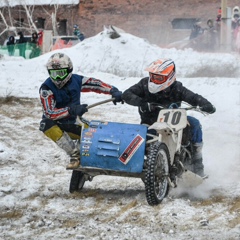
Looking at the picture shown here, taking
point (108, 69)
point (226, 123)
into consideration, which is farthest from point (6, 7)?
point (226, 123)

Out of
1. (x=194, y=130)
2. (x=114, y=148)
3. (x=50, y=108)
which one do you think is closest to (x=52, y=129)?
(x=50, y=108)

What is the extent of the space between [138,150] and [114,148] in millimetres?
277

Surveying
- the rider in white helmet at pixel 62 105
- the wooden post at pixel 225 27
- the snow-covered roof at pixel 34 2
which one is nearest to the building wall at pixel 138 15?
the snow-covered roof at pixel 34 2

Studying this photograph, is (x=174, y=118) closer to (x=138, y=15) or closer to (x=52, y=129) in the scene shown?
(x=52, y=129)

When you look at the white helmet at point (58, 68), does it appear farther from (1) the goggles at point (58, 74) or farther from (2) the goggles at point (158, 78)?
(2) the goggles at point (158, 78)

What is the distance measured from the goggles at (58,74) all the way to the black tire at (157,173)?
1.60m

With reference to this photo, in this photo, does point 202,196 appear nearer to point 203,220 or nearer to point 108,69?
point 203,220

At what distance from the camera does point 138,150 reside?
7.41m

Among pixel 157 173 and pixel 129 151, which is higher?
pixel 129 151

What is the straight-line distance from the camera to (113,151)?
743 centimetres

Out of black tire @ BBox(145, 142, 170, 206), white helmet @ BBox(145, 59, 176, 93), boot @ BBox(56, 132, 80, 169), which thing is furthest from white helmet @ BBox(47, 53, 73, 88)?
black tire @ BBox(145, 142, 170, 206)

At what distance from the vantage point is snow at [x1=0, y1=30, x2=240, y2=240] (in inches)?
254

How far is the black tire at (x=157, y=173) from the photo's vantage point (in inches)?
280

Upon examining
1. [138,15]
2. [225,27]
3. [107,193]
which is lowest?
[138,15]
